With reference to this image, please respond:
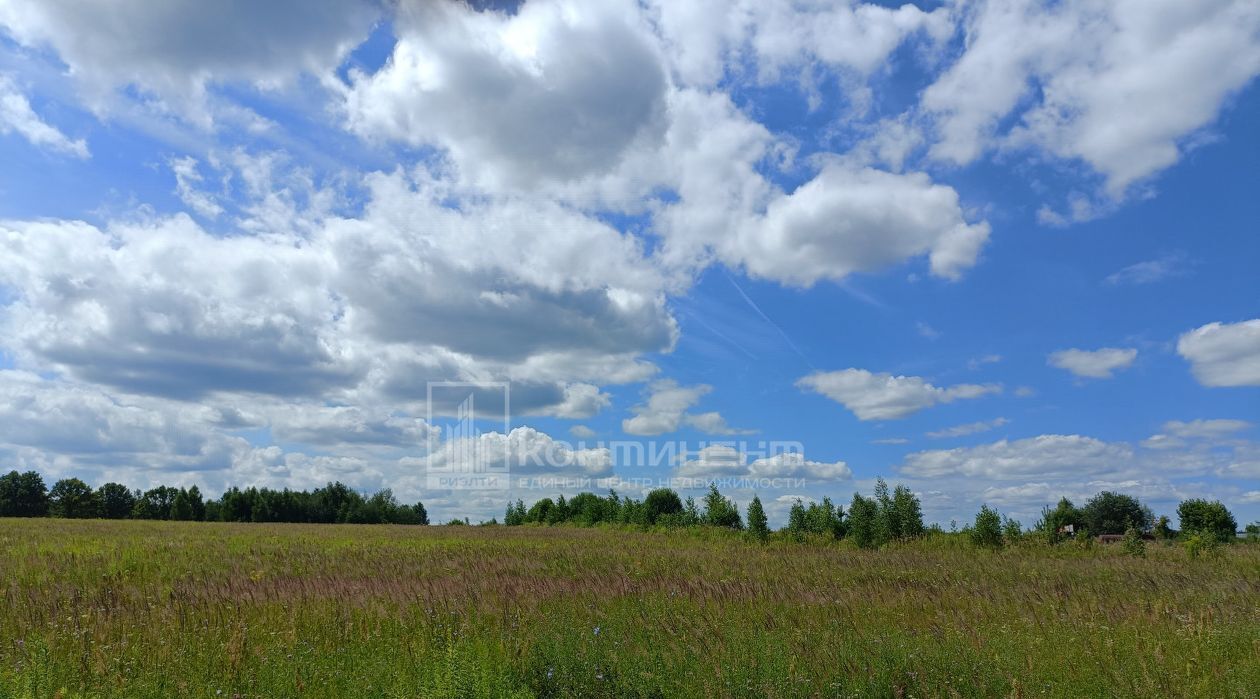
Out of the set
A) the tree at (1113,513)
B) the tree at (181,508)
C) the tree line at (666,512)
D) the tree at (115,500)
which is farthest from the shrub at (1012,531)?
the tree at (115,500)

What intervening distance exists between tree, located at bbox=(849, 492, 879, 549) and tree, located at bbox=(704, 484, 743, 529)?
10.1 meters

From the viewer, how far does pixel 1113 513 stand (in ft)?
177

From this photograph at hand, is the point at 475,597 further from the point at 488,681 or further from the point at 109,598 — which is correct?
the point at 109,598

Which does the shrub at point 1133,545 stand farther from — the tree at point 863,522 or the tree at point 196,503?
the tree at point 196,503

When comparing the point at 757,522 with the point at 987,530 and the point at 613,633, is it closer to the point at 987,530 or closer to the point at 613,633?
the point at 987,530

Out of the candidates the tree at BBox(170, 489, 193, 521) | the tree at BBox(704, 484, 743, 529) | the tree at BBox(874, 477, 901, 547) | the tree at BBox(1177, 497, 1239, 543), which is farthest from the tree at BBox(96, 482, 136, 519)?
the tree at BBox(1177, 497, 1239, 543)

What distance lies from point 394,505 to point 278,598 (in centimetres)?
9616

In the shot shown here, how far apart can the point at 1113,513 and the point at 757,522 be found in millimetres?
40855

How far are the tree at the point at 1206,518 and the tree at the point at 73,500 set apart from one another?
118 meters

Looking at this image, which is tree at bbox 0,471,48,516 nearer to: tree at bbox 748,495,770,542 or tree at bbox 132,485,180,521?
tree at bbox 132,485,180,521

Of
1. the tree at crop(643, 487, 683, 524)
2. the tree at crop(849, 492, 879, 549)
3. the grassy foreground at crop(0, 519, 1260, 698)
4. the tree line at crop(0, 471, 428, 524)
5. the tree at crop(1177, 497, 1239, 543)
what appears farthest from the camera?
the tree line at crop(0, 471, 428, 524)

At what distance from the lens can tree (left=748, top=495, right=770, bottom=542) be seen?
1163 inches

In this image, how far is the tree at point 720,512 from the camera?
123 feet

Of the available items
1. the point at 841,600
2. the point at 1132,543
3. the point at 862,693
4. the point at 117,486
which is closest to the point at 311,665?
the point at 862,693
